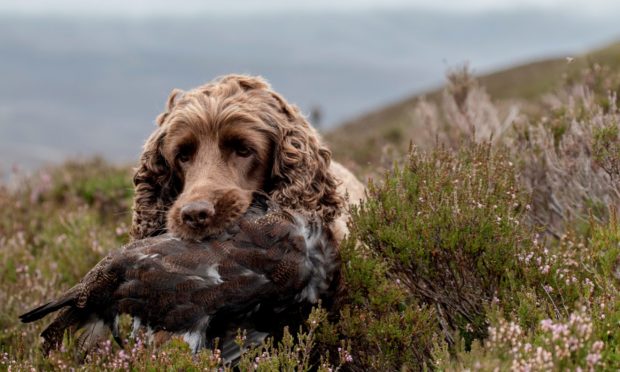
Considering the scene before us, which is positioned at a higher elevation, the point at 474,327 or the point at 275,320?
the point at 275,320

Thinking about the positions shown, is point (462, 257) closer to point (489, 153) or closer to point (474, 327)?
point (474, 327)

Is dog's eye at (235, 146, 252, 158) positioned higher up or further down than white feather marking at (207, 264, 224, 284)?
higher up

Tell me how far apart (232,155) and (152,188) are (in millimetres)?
781

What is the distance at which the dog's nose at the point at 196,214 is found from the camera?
3.44 meters

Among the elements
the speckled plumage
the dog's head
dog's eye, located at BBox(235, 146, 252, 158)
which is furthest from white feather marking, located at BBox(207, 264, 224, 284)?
dog's eye, located at BBox(235, 146, 252, 158)

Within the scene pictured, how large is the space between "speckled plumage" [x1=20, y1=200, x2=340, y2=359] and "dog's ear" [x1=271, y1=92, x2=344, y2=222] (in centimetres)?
69

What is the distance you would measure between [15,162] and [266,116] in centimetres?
646

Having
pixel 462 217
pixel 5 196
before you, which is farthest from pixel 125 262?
pixel 5 196

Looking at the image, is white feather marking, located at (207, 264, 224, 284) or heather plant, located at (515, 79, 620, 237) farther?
heather plant, located at (515, 79, 620, 237)

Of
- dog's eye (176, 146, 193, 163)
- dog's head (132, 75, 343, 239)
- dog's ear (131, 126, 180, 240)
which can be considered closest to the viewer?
dog's head (132, 75, 343, 239)

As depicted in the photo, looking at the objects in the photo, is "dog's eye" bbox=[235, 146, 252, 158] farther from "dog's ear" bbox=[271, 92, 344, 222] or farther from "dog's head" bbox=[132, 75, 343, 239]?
"dog's ear" bbox=[271, 92, 344, 222]

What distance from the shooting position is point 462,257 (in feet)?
12.5

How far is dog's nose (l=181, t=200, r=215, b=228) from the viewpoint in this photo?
344cm

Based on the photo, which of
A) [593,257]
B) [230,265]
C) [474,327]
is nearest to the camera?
[230,265]
